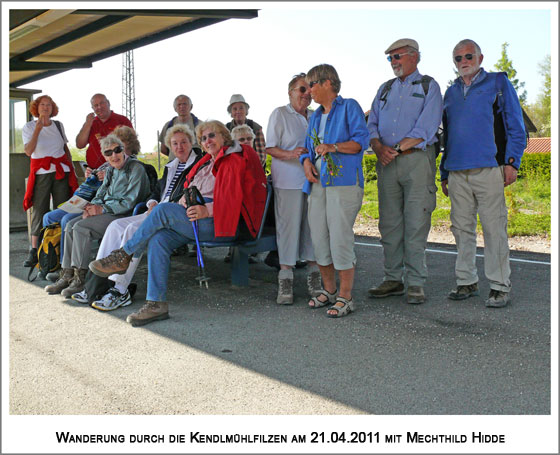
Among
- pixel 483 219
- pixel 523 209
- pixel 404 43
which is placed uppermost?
pixel 404 43

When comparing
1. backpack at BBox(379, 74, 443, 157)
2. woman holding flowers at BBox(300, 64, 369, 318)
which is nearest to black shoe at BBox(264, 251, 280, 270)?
woman holding flowers at BBox(300, 64, 369, 318)

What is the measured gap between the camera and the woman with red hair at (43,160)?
8000 millimetres

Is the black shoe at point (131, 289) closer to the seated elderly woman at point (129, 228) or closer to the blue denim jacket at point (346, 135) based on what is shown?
the seated elderly woman at point (129, 228)

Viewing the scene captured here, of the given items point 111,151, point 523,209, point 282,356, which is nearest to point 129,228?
point 111,151

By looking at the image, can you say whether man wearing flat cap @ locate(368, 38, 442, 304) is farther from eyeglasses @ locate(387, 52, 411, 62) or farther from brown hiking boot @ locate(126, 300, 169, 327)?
brown hiking boot @ locate(126, 300, 169, 327)

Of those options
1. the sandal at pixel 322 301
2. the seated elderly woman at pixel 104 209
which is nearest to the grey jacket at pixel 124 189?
the seated elderly woman at pixel 104 209

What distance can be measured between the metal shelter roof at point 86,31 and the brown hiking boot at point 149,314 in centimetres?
398

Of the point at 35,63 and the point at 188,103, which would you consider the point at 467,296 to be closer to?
the point at 188,103

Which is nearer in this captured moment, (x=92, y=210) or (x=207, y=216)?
(x=207, y=216)

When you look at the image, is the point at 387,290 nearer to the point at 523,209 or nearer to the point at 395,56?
the point at 395,56

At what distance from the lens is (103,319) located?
5324mm

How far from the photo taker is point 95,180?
696 centimetres

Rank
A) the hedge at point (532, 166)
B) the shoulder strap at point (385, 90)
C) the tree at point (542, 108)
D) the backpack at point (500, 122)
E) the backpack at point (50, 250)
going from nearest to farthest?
the backpack at point (500, 122)
the shoulder strap at point (385, 90)
the backpack at point (50, 250)
the hedge at point (532, 166)
the tree at point (542, 108)

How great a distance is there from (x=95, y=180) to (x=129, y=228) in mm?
1538
